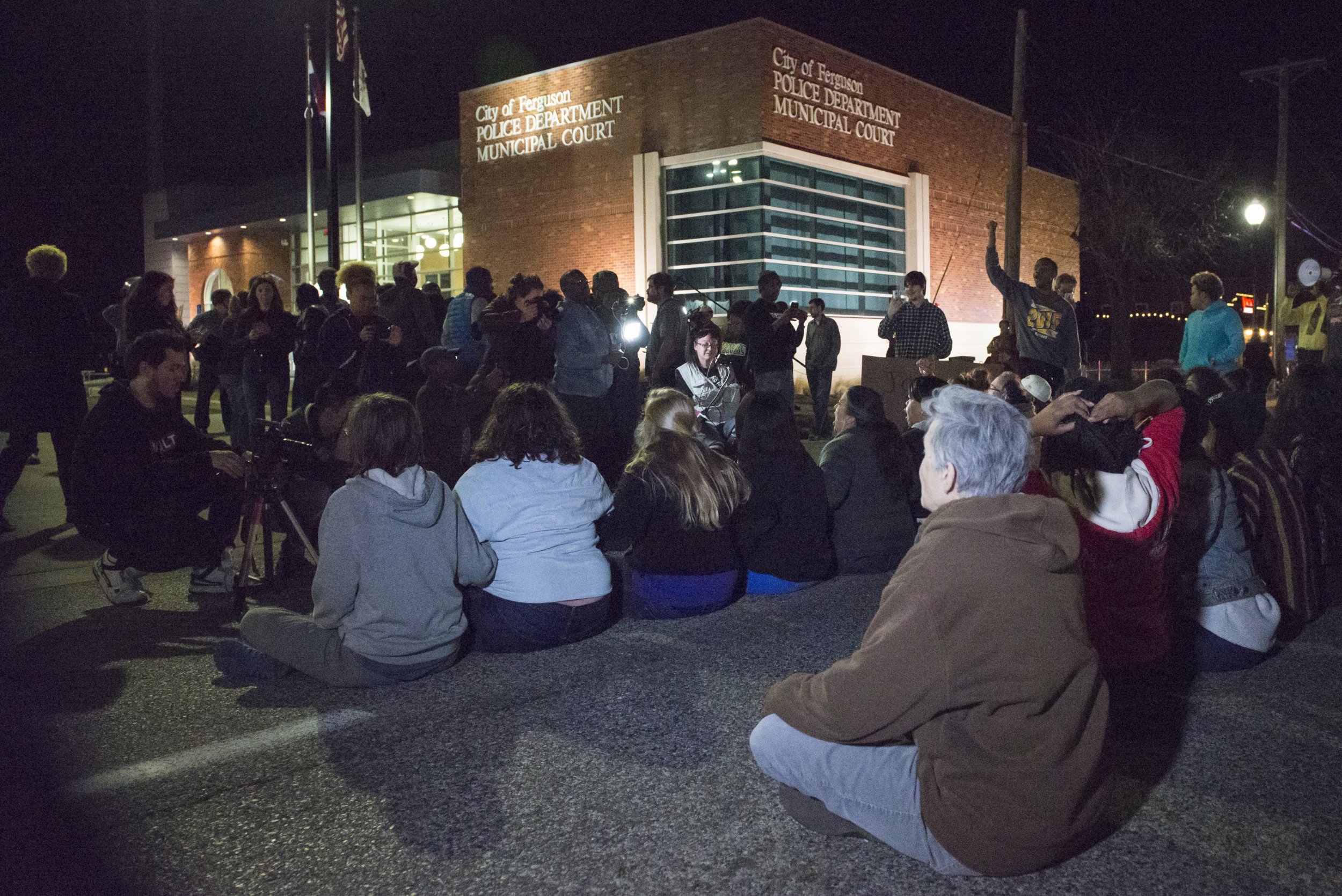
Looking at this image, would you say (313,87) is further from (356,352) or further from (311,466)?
(311,466)

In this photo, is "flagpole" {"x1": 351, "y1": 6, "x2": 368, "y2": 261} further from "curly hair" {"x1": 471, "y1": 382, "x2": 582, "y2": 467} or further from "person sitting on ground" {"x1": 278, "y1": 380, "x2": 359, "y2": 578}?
"curly hair" {"x1": 471, "y1": 382, "x2": 582, "y2": 467}

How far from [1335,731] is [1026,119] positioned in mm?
17129

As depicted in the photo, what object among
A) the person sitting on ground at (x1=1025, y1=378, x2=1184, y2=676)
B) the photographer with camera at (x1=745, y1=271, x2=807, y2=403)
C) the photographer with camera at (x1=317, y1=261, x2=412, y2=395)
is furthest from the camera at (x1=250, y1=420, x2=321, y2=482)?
the photographer with camera at (x1=745, y1=271, x2=807, y2=403)

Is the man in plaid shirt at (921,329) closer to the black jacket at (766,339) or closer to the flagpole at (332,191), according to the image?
the black jacket at (766,339)

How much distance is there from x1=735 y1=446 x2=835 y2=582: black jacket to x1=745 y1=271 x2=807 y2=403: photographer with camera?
5027 mm

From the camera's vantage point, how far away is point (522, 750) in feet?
11.9

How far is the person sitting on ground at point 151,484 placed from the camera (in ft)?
17.6

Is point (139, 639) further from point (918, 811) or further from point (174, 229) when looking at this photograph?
point (174, 229)

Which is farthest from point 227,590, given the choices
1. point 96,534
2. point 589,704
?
point 589,704

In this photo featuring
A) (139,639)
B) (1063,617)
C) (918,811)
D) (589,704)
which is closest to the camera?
(1063,617)

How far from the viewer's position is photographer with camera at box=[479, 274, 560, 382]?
312 inches

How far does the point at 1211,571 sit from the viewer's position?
4297 millimetres

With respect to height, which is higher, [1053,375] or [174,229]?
[174,229]

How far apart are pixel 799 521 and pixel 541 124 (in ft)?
64.6
